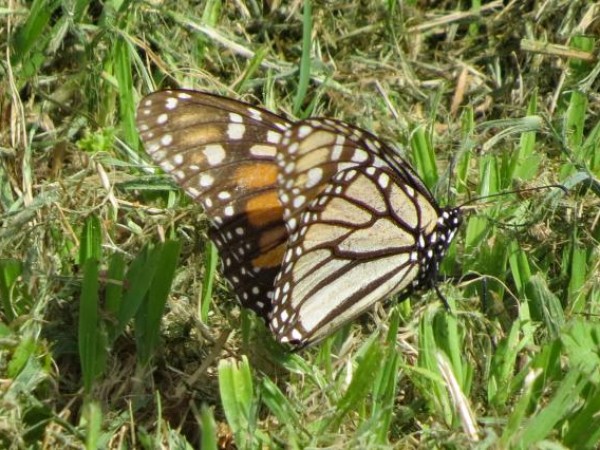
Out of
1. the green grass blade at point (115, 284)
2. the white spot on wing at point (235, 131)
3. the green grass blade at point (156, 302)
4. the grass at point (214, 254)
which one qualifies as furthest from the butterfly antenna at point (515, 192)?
the green grass blade at point (115, 284)

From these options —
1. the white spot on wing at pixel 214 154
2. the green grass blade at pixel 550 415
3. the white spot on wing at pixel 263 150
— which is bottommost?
the green grass blade at pixel 550 415

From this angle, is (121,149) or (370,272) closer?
(370,272)

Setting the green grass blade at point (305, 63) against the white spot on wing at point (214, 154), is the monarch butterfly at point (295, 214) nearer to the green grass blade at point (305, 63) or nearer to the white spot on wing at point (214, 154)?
the white spot on wing at point (214, 154)

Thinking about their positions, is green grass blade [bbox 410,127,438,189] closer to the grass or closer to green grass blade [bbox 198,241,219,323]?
the grass

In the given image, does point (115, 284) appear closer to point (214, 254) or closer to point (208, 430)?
point (214, 254)

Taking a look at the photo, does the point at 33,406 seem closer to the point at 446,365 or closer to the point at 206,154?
the point at 206,154

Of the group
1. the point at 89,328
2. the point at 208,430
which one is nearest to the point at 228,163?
the point at 89,328

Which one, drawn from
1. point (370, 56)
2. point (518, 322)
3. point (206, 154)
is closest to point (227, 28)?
point (370, 56)
